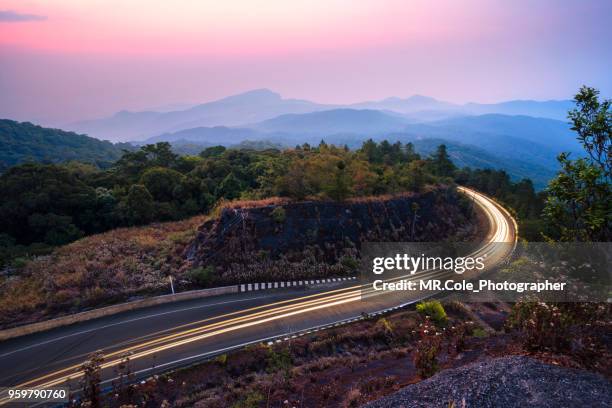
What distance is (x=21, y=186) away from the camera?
25.2 meters

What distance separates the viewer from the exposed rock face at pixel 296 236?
19.3 metres

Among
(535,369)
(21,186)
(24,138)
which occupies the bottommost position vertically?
(535,369)

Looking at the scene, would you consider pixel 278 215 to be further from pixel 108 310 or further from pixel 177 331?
pixel 108 310

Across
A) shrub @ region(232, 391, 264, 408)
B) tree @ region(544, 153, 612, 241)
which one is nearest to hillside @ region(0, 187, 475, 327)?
shrub @ region(232, 391, 264, 408)

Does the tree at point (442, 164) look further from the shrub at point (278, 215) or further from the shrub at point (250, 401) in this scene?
the shrub at point (250, 401)

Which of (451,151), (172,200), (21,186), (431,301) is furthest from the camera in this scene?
(451,151)

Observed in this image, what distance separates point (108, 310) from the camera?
1502cm

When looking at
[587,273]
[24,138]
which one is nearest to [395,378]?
[587,273]

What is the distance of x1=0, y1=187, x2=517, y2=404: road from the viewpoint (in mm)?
11539

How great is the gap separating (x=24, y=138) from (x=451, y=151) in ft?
643

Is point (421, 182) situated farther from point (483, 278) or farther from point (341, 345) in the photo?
point (341, 345)

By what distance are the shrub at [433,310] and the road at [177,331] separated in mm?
1168

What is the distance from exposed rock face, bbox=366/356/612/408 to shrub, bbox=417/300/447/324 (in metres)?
7.60

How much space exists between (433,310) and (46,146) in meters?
118
